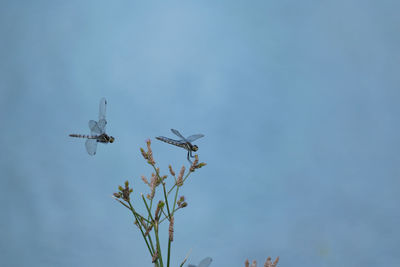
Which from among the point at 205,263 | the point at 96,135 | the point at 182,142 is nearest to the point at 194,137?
the point at 182,142

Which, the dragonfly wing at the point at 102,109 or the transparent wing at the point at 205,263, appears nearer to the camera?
the transparent wing at the point at 205,263

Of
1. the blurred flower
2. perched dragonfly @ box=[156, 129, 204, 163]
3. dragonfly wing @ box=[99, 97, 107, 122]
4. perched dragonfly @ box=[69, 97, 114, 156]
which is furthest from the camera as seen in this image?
dragonfly wing @ box=[99, 97, 107, 122]

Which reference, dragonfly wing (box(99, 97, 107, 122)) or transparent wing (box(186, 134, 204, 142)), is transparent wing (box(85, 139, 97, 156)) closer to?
dragonfly wing (box(99, 97, 107, 122))

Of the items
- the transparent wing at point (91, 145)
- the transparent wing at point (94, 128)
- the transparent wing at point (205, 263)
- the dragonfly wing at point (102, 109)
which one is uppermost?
the dragonfly wing at point (102, 109)

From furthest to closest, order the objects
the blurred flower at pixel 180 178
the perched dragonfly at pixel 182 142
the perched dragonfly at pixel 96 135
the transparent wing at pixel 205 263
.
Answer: the perched dragonfly at pixel 96 135, the perched dragonfly at pixel 182 142, the blurred flower at pixel 180 178, the transparent wing at pixel 205 263

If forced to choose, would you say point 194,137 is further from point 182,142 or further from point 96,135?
point 96,135

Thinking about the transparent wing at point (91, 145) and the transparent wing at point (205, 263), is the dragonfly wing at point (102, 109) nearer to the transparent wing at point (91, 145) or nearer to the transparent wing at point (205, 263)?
the transparent wing at point (91, 145)

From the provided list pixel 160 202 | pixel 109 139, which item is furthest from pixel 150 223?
pixel 109 139

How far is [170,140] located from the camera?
2684mm

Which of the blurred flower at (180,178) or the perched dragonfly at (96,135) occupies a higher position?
the perched dragonfly at (96,135)

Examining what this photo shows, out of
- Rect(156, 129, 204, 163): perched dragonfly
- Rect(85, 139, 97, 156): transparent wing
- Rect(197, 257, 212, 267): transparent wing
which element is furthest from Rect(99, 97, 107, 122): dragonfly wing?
Rect(197, 257, 212, 267): transparent wing

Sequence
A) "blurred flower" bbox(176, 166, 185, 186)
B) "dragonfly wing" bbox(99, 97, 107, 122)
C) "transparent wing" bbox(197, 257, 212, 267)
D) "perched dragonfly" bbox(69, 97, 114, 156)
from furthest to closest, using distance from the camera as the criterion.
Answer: "dragonfly wing" bbox(99, 97, 107, 122)
"perched dragonfly" bbox(69, 97, 114, 156)
"blurred flower" bbox(176, 166, 185, 186)
"transparent wing" bbox(197, 257, 212, 267)

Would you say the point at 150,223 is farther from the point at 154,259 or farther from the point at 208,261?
the point at 208,261

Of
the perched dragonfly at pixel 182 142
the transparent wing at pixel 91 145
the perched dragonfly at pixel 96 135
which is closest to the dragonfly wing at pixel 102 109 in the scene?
the perched dragonfly at pixel 96 135
